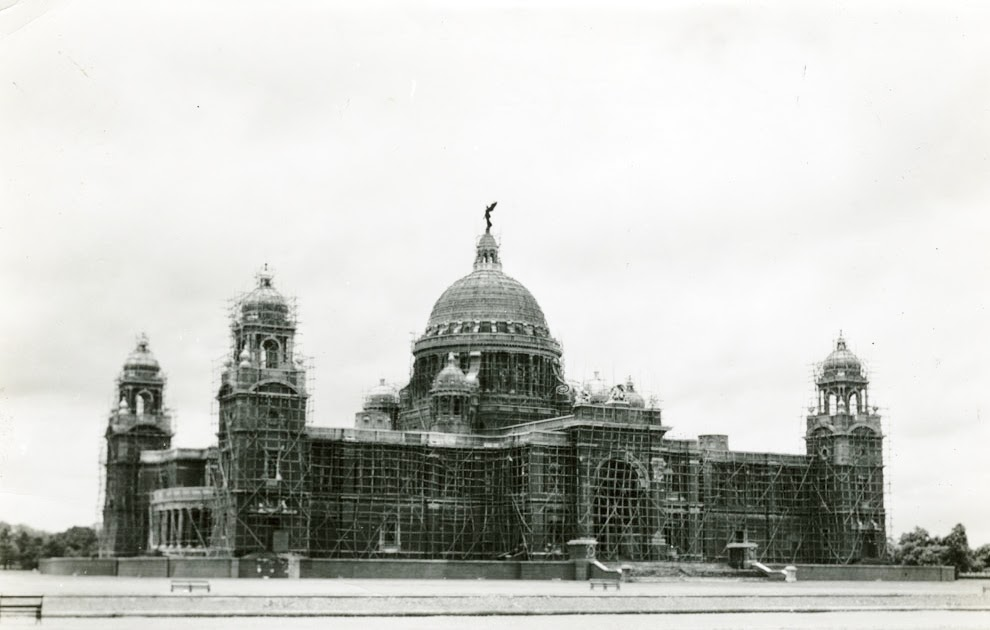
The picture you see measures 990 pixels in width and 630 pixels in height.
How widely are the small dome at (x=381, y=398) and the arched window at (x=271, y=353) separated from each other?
19652 millimetres

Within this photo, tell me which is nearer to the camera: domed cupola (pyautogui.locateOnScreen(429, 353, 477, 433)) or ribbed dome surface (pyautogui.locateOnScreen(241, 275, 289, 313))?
ribbed dome surface (pyautogui.locateOnScreen(241, 275, 289, 313))

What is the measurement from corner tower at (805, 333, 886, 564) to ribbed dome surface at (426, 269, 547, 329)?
21.6 metres

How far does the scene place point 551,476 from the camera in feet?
310

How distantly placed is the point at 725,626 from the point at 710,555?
5800cm

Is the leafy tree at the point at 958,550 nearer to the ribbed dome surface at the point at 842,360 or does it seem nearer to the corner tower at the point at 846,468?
the corner tower at the point at 846,468

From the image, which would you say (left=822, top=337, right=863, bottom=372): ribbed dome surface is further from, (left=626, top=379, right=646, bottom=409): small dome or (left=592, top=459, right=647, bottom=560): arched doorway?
(left=592, top=459, right=647, bottom=560): arched doorway

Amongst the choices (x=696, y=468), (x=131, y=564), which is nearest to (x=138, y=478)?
(x=131, y=564)

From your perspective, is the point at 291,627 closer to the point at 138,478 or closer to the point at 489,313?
the point at 138,478

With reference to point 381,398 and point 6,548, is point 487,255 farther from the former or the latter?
point 6,548

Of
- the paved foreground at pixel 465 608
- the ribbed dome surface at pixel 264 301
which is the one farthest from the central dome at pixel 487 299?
the paved foreground at pixel 465 608

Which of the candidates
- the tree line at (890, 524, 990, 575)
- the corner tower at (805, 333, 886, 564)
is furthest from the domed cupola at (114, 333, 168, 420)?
the tree line at (890, 524, 990, 575)

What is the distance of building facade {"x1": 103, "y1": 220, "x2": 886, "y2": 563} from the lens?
88.4m

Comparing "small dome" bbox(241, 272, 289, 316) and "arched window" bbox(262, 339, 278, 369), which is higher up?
"small dome" bbox(241, 272, 289, 316)

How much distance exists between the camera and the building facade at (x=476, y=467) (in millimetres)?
88375
